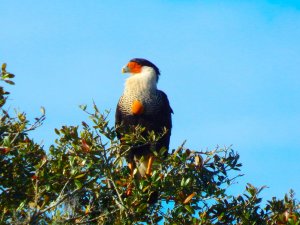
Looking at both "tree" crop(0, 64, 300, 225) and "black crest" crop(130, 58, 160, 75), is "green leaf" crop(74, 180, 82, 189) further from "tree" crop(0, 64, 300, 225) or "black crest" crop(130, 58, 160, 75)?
"black crest" crop(130, 58, 160, 75)

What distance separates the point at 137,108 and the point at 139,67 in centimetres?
101

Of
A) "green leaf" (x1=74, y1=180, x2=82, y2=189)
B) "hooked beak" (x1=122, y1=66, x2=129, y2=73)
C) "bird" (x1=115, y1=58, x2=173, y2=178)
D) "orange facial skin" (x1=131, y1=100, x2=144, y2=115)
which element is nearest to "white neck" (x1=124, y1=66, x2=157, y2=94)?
"bird" (x1=115, y1=58, x2=173, y2=178)

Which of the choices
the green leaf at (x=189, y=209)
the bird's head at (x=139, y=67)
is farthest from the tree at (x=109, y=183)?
the bird's head at (x=139, y=67)

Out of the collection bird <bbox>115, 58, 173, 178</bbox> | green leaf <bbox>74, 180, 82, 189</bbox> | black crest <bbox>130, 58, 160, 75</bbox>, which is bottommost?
green leaf <bbox>74, 180, 82, 189</bbox>

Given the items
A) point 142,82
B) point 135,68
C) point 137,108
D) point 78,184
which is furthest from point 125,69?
point 78,184

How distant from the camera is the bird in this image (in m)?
9.30

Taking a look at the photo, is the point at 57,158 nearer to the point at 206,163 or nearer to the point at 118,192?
the point at 118,192

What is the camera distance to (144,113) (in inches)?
372

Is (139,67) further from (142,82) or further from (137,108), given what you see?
(137,108)

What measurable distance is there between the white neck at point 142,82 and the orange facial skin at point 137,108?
0.28 metres

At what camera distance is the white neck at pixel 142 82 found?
982 centimetres

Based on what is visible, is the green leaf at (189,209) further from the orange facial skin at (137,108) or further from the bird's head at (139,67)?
the bird's head at (139,67)

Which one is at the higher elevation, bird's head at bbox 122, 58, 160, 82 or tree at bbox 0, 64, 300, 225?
bird's head at bbox 122, 58, 160, 82

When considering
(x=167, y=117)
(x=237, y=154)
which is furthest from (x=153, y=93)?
(x=237, y=154)
